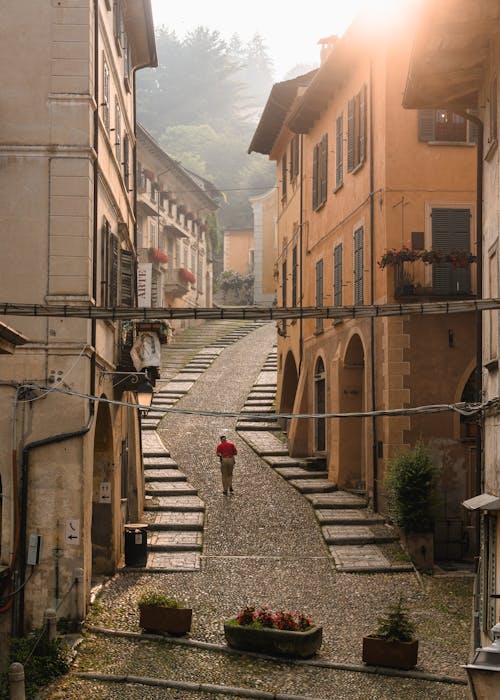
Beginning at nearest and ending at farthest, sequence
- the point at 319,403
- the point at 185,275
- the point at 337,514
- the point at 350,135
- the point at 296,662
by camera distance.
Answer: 1. the point at 296,662
2. the point at 337,514
3. the point at 350,135
4. the point at 319,403
5. the point at 185,275

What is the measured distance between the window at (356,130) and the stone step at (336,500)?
26.2 feet

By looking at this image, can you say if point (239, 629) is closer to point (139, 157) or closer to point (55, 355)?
point (55, 355)

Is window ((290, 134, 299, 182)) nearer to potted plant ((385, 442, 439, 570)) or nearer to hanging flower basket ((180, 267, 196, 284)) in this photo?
potted plant ((385, 442, 439, 570))

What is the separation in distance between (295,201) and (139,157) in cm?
1464

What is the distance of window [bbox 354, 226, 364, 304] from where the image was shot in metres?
24.9

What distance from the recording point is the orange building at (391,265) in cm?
2225

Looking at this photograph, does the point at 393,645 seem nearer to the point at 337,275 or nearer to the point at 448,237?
the point at 448,237

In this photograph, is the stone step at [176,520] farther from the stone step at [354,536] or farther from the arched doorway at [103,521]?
the arched doorway at [103,521]

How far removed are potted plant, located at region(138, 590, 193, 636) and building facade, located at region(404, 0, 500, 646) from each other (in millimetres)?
4346

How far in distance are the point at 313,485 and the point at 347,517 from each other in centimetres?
309

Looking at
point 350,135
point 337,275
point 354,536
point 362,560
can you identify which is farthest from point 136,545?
point 350,135

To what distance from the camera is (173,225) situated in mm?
53938

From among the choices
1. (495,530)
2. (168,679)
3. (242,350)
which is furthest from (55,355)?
(242,350)

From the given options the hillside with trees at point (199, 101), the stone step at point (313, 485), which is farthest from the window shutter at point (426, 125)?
the hillside with trees at point (199, 101)
